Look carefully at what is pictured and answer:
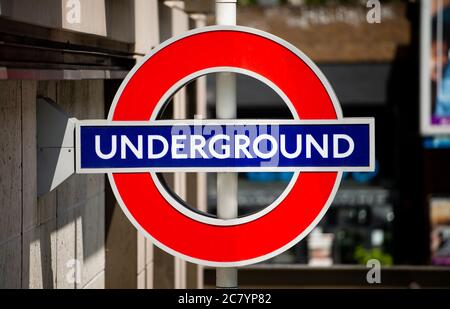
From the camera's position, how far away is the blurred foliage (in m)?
17.3

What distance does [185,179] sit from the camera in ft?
24.9

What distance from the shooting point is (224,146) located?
12.4ft

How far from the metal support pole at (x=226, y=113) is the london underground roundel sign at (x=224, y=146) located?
0.04 meters

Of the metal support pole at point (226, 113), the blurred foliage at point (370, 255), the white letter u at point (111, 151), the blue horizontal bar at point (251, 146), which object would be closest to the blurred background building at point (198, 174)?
the blurred foliage at point (370, 255)

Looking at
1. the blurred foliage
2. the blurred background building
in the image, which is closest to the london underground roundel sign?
the blurred background building

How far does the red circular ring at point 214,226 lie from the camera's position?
3.87 metres

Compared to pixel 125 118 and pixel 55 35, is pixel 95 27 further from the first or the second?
pixel 125 118

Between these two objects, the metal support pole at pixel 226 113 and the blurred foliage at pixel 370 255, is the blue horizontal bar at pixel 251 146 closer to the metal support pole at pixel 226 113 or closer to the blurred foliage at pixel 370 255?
the metal support pole at pixel 226 113

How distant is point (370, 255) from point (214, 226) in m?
13.9

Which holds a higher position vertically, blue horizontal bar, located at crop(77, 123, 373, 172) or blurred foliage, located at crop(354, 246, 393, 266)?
blue horizontal bar, located at crop(77, 123, 373, 172)

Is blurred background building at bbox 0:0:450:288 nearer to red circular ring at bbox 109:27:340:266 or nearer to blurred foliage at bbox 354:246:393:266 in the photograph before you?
blurred foliage at bbox 354:246:393:266

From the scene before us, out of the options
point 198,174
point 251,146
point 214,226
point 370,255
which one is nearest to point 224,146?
point 251,146
